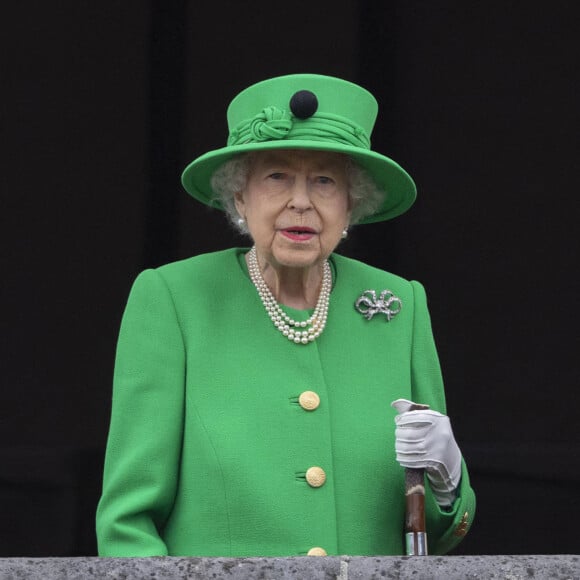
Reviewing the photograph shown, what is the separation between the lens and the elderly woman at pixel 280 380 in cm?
375

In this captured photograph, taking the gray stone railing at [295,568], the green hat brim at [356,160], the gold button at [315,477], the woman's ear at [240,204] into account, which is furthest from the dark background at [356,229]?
the gray stone railing at [295,568]

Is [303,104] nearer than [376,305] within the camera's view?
Yes

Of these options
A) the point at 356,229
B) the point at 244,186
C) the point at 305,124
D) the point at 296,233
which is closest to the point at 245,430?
the point at 296,233

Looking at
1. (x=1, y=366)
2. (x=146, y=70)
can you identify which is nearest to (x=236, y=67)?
(x=146, y=70)

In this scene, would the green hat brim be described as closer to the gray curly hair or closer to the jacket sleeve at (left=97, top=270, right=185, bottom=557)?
the gray curly hair

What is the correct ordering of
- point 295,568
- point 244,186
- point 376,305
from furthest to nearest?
point 376,305, point 244,186, point 295,568

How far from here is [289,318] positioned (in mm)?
3969

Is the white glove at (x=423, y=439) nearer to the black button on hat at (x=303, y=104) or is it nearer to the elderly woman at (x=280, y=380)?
the elderly woman at (x=280, y=380)

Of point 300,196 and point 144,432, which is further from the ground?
point 300,196

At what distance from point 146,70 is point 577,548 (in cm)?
181

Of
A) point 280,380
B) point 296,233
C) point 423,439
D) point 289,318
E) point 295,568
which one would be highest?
point 296,233

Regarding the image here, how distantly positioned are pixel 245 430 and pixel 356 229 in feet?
6.11

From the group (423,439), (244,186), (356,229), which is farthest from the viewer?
(356,229)

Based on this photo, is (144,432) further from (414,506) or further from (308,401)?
(414,506)
